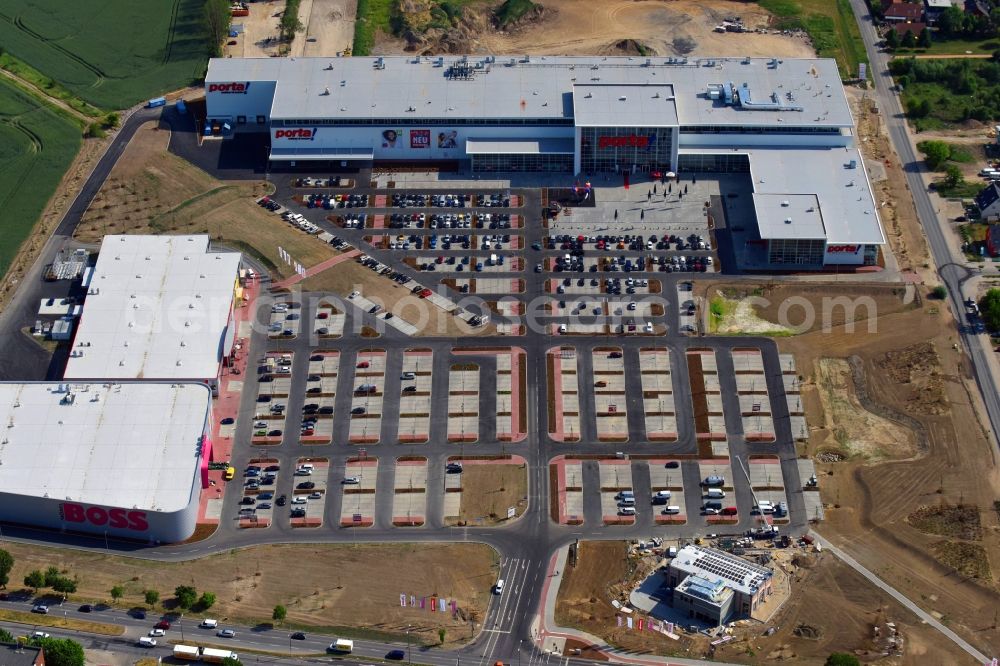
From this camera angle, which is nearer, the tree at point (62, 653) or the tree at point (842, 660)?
the tree at point (62, 653)

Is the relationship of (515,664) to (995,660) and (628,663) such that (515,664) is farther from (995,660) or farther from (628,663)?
(995,660)

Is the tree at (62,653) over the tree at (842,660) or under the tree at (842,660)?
under

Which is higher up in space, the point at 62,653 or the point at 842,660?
the point at 842,660

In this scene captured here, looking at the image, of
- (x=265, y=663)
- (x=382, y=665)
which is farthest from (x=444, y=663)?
(x=265, y=663)

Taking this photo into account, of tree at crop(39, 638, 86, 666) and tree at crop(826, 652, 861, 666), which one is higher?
tree at crop(826, 652, 861, 666)

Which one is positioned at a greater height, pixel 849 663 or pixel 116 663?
pixel 849 663

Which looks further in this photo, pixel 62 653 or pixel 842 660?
pixel 842 660

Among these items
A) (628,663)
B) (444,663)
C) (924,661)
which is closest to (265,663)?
(444,663)

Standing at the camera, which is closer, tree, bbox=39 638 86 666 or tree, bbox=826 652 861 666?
tree, bbox=39 638 86 666
